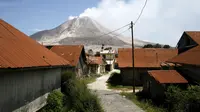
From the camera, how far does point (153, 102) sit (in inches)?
755

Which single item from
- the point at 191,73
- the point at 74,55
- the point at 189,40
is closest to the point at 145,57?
the point at 189,40

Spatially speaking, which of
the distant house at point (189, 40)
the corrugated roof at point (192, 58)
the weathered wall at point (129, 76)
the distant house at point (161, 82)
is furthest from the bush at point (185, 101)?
the weathered wall at point (129, 76)

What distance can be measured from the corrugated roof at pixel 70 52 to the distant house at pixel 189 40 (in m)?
14.2

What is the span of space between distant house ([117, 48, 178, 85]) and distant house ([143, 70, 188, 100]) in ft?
35.1

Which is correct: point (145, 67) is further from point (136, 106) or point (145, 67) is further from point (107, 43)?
point (107, 43)

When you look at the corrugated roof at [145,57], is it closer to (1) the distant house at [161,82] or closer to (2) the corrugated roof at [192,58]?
(2) the corrugated roof at [192,58]

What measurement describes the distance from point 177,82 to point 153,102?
259 cm

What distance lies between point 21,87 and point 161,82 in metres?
12.4

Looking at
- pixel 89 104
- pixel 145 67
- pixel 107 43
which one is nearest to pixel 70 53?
pixel 145 67

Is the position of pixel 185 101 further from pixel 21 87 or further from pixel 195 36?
pixel 195 36

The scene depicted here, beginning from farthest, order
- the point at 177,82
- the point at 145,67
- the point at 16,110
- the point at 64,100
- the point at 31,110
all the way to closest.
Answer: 1. the point at 145,67
2. the point at 177,82
3. the point at 64,100
4. the point at 31,110
5. the point at 16,110

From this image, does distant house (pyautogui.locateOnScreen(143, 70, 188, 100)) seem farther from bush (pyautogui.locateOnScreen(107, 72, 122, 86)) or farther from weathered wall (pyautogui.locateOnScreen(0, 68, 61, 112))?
bush (pyautogui.locateOnScreen(107, 72, 122, 86))

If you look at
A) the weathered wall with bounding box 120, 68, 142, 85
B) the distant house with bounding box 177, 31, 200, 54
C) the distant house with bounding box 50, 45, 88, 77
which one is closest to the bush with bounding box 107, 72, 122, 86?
the weathered wall with bounding box 120, 68, 142, 85

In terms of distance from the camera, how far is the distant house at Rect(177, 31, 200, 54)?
24703 millimetres
